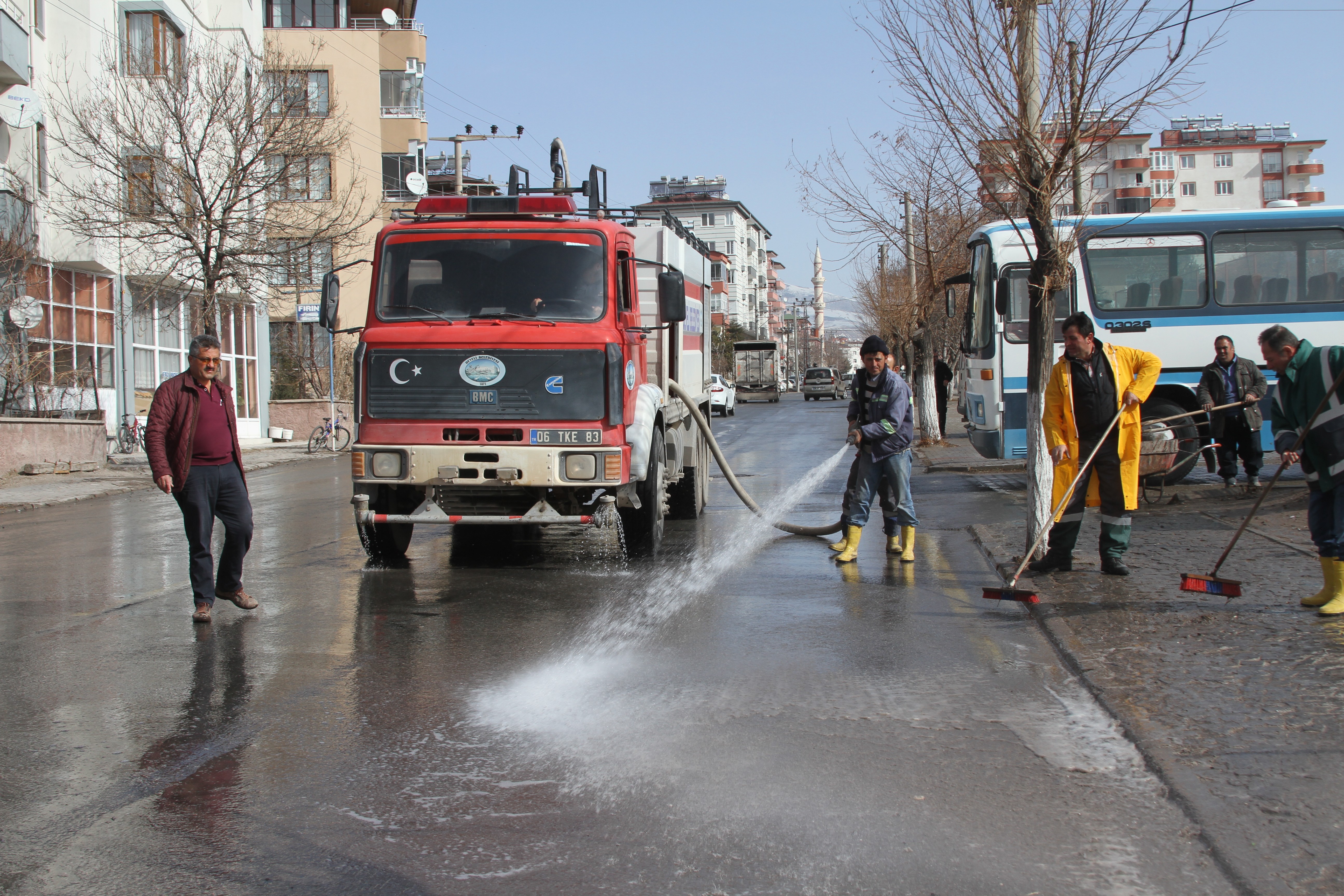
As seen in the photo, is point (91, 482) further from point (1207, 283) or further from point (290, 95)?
point (1207, 283)

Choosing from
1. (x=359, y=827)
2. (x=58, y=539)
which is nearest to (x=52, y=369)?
(x=58, y=539)

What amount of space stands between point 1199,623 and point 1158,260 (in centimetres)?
975

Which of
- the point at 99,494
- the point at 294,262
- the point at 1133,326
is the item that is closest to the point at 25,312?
the point at 294,262

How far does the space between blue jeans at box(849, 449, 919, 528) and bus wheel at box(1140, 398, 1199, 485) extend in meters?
4.77

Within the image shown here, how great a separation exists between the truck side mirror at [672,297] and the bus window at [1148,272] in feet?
25.7

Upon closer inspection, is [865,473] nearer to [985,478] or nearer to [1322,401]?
[1322,401]

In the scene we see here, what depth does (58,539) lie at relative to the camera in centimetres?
1241

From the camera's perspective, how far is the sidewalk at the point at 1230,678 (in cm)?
388

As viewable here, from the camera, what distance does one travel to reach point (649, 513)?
9938 mm

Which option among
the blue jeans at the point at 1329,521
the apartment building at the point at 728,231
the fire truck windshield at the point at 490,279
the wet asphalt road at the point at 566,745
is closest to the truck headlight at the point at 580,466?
the wet asphalt road at the point at 566,745

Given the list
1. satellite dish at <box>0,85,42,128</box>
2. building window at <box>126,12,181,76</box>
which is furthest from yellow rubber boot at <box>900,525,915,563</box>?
building window at <box>126,12,181,76</box>

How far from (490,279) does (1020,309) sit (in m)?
9.00

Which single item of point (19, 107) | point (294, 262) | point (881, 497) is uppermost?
point (19, 107)

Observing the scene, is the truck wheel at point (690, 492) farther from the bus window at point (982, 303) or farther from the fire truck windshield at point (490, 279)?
the bus window at point (982, 303)
